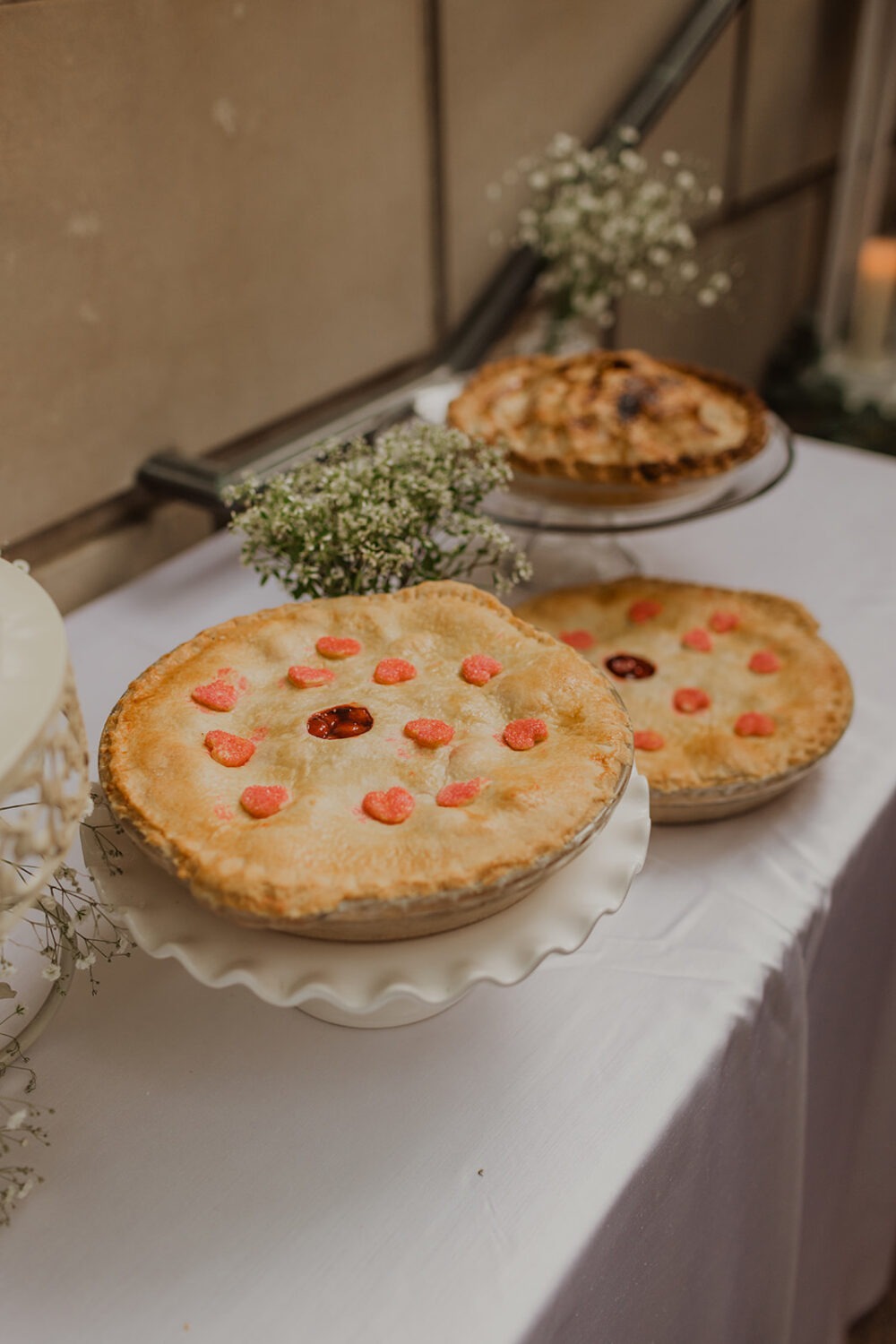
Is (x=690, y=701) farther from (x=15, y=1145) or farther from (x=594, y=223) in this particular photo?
(x=594, y=223)

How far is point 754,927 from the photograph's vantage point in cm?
97

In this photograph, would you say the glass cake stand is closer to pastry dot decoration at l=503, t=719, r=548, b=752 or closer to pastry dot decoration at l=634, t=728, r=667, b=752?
pastry dot decoration at l=634, t=728, r=667, b=752

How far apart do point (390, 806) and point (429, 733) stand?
8 cm

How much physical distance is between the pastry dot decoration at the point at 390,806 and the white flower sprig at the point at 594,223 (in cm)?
131

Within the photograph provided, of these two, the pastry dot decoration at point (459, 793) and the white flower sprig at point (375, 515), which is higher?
the white flower sprig at point (375, 515)

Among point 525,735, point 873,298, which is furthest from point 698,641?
point 873,298

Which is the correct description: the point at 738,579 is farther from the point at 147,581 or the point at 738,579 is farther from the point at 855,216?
the point at 855,216

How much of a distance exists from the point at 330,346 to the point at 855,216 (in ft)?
6.24

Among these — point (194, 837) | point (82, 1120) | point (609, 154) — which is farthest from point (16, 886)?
point (609, 154)

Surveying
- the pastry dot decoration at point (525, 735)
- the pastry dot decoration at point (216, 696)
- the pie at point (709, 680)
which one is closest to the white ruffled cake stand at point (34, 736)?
the pastry dot decoration at point (216, 696)

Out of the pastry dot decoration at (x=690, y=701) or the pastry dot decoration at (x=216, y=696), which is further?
the pastry dot decoration at (x=690, y=701)

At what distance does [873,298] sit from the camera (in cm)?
289

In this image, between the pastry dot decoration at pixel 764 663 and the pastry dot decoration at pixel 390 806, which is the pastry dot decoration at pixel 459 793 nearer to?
the pastry dot decoration at pixel 390 806

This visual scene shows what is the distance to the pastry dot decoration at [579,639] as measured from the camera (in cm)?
122
